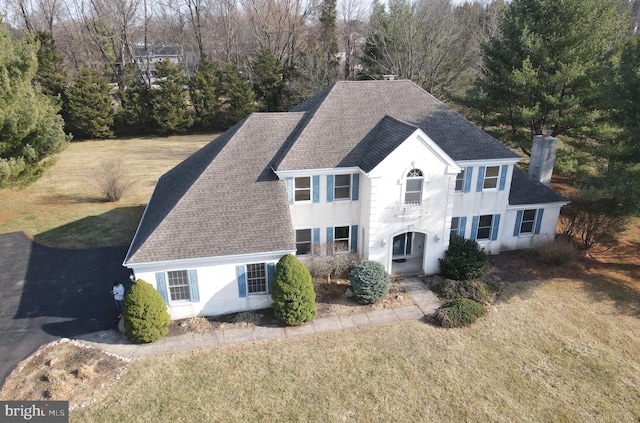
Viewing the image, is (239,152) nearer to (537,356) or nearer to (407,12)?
(537,356)

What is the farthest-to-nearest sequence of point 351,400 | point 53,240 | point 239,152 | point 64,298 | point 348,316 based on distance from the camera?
point 53,240
point 239,152
point 64,298
point 348,316
point 351,400

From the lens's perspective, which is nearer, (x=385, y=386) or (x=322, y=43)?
(x=385, y=386)

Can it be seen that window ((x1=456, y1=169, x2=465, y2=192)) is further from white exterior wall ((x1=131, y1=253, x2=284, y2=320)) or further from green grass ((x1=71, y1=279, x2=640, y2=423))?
white exterior wall ((x1=131, y1=253, x2=284, y2=320))

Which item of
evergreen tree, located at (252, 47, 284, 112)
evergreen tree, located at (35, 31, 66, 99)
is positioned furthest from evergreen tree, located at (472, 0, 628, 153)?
evergreen tree, located at (35, 31, 66, 99)

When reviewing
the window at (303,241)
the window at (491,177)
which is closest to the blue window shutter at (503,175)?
the window at (491,177)

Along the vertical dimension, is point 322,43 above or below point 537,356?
above

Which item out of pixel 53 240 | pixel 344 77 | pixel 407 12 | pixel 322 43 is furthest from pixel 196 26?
pixel 53 240
